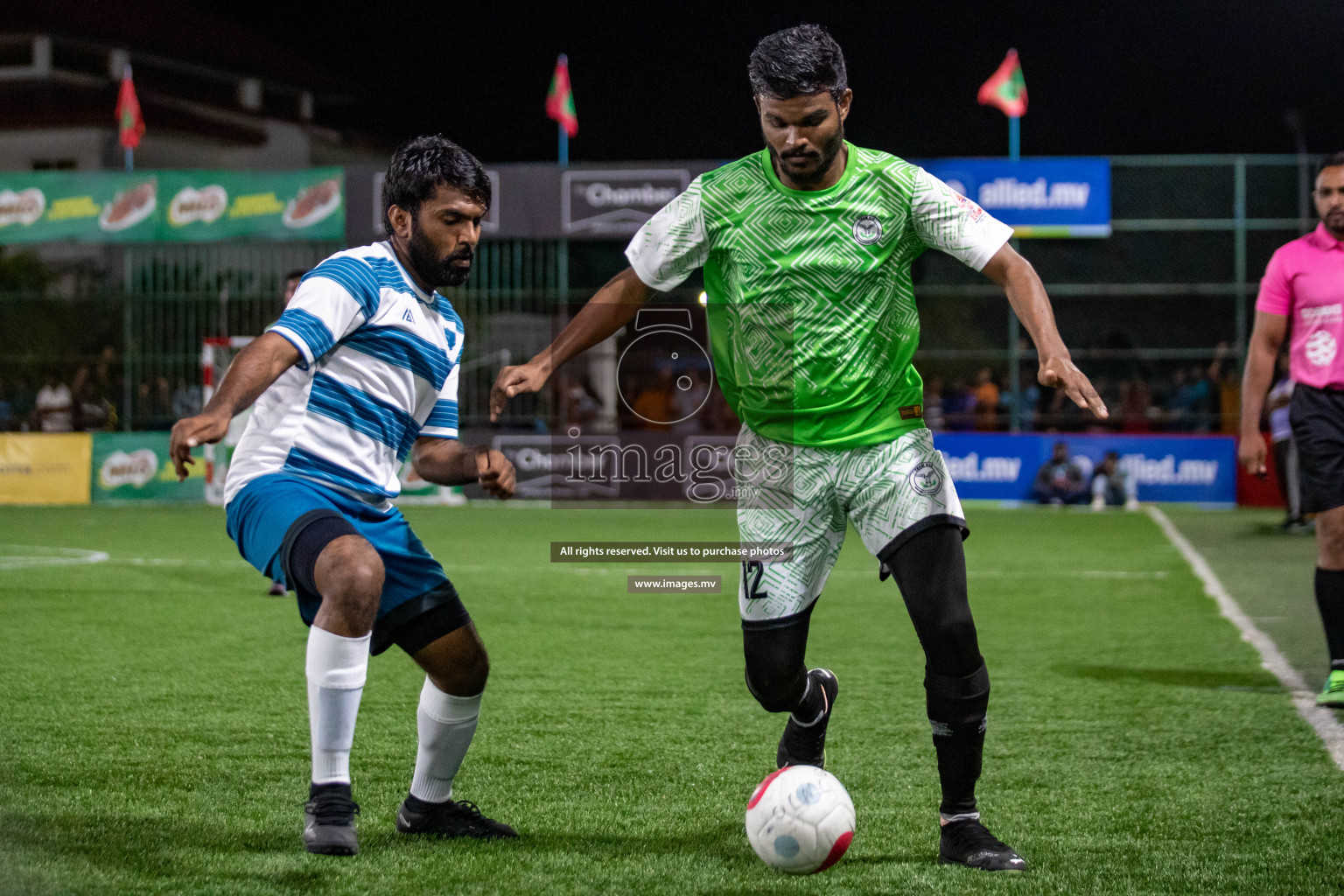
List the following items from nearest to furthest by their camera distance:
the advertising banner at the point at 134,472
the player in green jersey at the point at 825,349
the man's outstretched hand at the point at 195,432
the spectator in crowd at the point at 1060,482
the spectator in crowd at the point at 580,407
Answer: the man's outstretched hand at the point at 195,432 < the player in green jersey at the point at 825,349 < the spectator in crowd at the point at 1060,482 < the advertising banner at the point at 134,472 < the spectator in crowd at the point at 580,407

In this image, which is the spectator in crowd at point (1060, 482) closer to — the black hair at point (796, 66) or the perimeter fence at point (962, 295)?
the perimeter fence at point (962, 295)

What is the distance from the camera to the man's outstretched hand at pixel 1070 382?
349 cm

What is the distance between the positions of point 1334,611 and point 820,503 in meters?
3.41

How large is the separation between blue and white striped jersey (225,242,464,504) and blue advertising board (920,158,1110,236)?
17.9m

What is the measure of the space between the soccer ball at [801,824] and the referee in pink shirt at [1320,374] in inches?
136

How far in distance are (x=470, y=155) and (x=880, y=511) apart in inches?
60.9

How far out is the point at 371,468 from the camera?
3.98 meters

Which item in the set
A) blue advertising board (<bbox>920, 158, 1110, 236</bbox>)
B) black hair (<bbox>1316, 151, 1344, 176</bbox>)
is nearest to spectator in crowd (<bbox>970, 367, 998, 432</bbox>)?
blue advertising board (<bbox>920, 158, 1110, 236</bbox>)

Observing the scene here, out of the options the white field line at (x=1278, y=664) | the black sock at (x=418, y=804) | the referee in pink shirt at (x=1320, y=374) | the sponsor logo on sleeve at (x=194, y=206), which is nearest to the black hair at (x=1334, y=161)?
the referee in pink shirt at (x=1320, y=374)

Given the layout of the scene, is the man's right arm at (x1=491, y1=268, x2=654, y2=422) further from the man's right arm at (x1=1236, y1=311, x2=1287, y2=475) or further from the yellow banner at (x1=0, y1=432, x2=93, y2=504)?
the yellow banner at (x1=0, y1=432, x2=93, y2=504)

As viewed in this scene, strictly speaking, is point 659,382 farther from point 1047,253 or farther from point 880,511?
point 880,511

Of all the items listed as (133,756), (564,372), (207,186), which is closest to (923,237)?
(133,756)

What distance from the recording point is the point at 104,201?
74.4 feet

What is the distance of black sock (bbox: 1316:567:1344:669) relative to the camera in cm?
619
